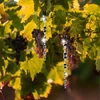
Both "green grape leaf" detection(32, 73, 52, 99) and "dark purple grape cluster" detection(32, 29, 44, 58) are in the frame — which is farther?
"green grape leaf" detection(32, 73, 52, 99)

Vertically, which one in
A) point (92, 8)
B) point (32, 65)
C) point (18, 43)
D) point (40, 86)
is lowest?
point (40, 86)

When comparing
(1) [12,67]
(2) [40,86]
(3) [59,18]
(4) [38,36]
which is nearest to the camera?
(3) [59,18]

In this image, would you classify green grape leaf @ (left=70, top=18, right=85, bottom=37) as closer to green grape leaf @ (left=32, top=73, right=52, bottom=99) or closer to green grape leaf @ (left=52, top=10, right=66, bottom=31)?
green grape leaf @ (left=52, top=10, right=66, bottom=31)

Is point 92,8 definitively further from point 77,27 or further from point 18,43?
point 18,43

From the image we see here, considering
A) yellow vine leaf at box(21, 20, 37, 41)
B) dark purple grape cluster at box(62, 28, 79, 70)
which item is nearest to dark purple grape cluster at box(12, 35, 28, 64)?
yellow vine leaf at box(21, 20, 37, 41)

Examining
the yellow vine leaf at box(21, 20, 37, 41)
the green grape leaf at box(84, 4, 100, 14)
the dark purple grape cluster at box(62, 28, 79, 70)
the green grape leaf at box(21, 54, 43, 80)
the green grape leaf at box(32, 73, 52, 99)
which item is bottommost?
the green grape leaf at box(32, 73, 52, 99)

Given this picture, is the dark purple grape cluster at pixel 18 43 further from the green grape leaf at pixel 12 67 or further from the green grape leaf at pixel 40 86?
the green grape leaf at pixel 40 86

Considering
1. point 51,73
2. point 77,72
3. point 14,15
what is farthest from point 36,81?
point 77,72

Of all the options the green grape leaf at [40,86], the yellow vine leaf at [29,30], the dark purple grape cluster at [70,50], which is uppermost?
the yellow vine leaf at [29,30]

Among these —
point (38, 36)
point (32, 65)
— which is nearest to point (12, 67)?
point (32, 65)

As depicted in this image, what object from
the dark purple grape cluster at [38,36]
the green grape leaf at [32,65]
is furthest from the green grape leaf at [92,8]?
the green grape leaf at [32,65]

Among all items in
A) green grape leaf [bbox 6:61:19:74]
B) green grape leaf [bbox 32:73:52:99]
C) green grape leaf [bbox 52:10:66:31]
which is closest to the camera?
green grape leaf [bbox 52:10:66:31]
